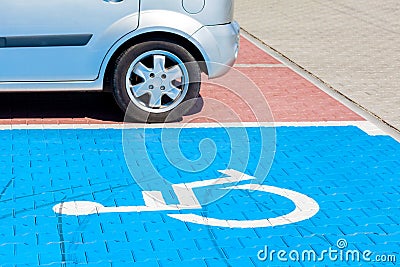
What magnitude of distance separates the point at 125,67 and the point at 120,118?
0.61 meters

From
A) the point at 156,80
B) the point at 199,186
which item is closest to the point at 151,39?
the point at 156,80

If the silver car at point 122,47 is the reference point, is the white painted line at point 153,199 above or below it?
below

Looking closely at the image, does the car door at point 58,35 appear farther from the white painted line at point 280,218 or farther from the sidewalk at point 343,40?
the sidewalk at point 343,40

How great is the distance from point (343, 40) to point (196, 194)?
748cm

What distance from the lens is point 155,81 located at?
830 centimetres

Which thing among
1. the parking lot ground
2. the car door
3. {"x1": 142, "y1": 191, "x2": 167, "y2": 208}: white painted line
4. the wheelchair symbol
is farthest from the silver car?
{"x1": 142, "y1": 191, "x2": 167, "y2": 208}: white painted line

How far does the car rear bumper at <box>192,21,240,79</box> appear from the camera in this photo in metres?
8.31

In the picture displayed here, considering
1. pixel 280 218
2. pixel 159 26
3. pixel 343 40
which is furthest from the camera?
pixel 343 40

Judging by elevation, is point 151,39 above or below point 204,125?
above

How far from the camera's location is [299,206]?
653 cm

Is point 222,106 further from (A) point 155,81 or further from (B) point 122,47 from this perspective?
(B) point 122,47

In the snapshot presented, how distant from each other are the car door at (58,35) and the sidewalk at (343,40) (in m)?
2.94

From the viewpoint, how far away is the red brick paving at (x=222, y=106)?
874 centimetres

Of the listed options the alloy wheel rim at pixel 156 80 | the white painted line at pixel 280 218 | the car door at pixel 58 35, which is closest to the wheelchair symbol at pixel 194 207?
the white painted line at pixel 280 218
